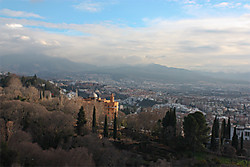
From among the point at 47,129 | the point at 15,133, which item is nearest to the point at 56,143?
the point at 47,129

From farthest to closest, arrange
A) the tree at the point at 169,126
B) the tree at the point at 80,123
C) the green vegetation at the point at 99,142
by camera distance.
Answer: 1. the tree at the point at 169,126
2. the tree at the point at 80,123
3. the green vegetation at the point at 99,142

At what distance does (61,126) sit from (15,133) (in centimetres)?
352

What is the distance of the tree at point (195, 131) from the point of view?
17766 millimetres

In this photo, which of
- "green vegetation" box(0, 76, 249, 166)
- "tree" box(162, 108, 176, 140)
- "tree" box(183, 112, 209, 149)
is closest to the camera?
"green vegetation" box(0, 76, 249, 166)

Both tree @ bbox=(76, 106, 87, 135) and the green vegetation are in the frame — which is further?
tree @ bbox=(76, 106, 87, 135)

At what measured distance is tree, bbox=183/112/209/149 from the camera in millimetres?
17766

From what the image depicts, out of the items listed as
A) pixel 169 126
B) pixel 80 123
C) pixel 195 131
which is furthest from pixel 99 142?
pixel 195 131

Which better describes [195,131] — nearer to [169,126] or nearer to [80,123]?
[169,126]

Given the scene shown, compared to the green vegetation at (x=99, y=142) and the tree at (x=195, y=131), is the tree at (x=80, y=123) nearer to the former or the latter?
the green vegetation at (x=99, y=142)

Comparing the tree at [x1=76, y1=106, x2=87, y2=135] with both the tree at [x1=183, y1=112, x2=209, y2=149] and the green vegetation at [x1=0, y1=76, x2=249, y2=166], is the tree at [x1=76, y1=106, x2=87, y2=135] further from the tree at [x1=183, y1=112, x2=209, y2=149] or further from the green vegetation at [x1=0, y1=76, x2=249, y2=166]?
the tree at [x1=183, y1=112, x2=209, y2=149]

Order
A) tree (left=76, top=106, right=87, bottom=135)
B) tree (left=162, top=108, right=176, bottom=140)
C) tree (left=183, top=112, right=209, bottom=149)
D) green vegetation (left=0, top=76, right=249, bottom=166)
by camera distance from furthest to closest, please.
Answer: tree (left=162, top=108, right=176, bottom=140) → tree (left=76, top=106, right=87, bottom=135) → tree (left=183, top=112, right=209, bottom=149) → green vegetation (left=0, top=76, right=249, bottom=166)

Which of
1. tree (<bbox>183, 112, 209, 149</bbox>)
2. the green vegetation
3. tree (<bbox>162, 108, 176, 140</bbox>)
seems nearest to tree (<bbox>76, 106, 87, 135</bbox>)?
the green vegetation

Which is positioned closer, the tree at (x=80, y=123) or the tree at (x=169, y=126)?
the tree at (x=80, y=123)

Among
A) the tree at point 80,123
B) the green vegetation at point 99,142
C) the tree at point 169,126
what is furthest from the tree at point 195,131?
the tree at point 80,123
